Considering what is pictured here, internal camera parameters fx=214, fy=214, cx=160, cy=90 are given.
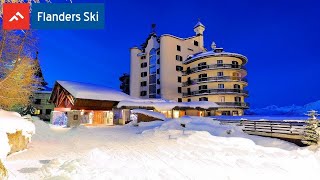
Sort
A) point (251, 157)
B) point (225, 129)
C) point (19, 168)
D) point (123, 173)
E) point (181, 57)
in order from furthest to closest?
point (181, 57) < point (225, 129) < point (251, 157) < point (19, 168) < point (123, 173)

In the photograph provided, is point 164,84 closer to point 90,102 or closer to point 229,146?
point 90,102

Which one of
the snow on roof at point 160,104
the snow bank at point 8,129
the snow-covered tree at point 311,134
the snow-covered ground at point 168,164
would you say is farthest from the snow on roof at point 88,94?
the snow-covered tree at point 311,134

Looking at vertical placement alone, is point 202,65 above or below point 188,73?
above

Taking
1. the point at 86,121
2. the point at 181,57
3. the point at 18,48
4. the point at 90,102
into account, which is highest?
the point at 181,57

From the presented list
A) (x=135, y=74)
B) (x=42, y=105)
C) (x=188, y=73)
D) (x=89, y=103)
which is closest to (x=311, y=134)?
(x=89, y=103)

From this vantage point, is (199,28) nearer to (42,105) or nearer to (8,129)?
(42,105)

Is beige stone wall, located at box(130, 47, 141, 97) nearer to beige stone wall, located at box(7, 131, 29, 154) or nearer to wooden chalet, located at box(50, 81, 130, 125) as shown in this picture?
wooden chalet, located at box(50, 81, 130, 125)

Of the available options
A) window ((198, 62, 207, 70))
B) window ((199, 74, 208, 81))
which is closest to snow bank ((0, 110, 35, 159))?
window ((199, 74, 208, 81))

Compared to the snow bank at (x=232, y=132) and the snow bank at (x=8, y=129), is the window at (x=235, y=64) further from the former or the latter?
the snow bank at (x=8, y=129)

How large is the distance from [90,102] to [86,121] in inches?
119

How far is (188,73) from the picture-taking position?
4828 centimetres

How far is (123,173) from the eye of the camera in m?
6.59

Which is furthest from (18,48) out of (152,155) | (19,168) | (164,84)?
(164,84)

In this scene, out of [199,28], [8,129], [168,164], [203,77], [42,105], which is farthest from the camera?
[199,28]
